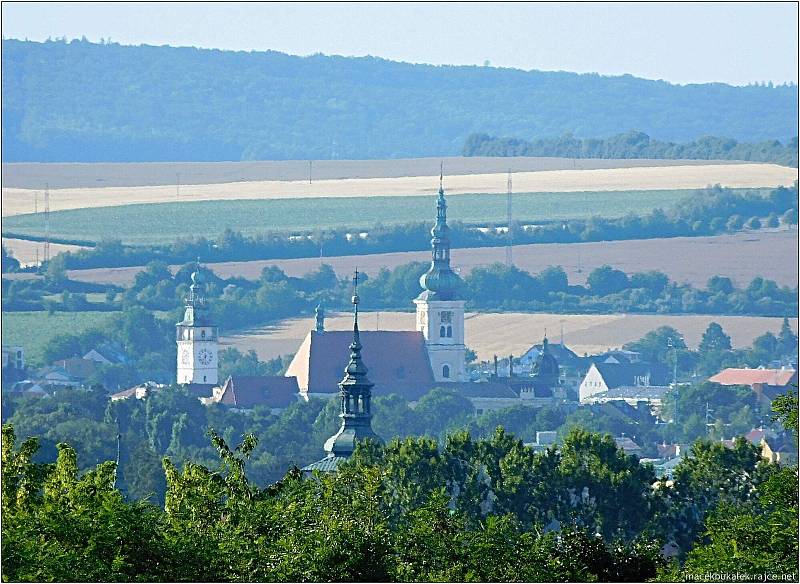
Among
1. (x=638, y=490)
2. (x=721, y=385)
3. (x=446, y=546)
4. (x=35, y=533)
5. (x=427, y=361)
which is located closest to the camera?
(x=35, y=533)

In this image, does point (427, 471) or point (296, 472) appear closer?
point (296, 472)

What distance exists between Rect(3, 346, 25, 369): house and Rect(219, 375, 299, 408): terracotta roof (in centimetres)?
1841

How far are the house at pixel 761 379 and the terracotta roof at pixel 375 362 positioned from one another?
21.1 m

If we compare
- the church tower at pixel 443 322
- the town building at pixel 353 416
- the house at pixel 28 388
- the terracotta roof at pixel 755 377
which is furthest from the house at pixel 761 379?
the town building at pixel 353 416

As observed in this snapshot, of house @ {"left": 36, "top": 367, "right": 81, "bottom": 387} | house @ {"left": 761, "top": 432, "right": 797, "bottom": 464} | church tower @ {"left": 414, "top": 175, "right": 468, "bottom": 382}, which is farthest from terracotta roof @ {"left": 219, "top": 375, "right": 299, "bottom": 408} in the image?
house @ {"left": 761, "top": 432, "right": 797, "bottom": 464}

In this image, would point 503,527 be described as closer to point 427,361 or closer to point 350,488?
point 350,488

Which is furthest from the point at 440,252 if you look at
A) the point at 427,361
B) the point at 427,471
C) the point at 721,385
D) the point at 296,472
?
the point at 296,472

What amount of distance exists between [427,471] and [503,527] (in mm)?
31381

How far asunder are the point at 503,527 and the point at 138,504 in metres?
7.14

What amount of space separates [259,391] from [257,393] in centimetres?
52

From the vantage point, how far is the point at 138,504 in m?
30.3

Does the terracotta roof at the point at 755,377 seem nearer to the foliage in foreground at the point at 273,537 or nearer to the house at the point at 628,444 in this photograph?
the house at the point at 628,444

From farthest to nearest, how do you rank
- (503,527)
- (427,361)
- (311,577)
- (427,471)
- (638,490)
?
(427,361)
(427,471)
(638,490)
(503,527)
(311,577)

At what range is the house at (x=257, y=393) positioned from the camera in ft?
578
